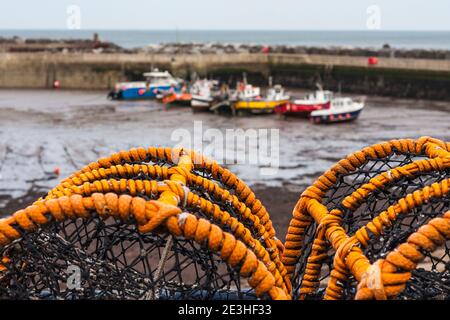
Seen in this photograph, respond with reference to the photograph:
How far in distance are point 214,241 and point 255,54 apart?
39189 mm

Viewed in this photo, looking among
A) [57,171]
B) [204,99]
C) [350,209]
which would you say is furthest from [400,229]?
[204,99]

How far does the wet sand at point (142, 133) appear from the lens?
577 inches

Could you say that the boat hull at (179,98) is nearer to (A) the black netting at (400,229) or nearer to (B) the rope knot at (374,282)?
(A) the black netting at (400,229)

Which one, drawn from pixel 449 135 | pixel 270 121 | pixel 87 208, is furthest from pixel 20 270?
pixel 270 121

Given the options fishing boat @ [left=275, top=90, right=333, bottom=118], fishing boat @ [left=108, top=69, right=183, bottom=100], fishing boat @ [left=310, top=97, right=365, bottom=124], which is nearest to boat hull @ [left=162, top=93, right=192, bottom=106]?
fishing boat @ [left=108, top=69, right=183, bottom=100]

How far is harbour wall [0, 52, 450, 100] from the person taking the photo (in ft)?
119

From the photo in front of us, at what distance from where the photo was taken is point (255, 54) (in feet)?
134

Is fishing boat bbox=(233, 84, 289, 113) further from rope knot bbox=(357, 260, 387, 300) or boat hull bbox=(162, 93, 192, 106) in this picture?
rope knot bbox=(357, 260, 387, 300)

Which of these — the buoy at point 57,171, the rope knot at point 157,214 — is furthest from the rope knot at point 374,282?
the buoy at point 57,171

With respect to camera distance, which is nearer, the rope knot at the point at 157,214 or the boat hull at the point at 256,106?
the rope knot at the point at 157,214

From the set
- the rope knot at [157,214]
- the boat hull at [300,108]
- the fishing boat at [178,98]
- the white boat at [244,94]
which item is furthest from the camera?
the fishing boat at [178,98]

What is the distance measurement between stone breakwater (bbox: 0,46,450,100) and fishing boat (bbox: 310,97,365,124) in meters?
8.63

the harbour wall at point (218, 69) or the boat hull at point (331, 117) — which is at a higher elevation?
the harbour wall at point (218, 69)

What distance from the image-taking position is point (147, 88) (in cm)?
3506
